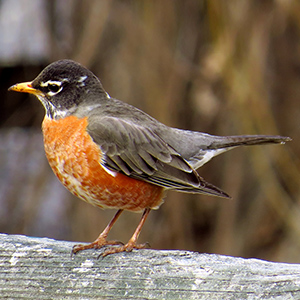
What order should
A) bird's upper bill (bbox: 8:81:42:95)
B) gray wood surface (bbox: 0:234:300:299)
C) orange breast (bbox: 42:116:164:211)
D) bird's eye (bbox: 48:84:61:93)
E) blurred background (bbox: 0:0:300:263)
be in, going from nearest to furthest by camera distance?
gray wood surface (bbox: 0:234:300:299), orange breast (bbox: 42:116:164:211), bird's upper bill (bbox: 8:81:42:95), bird's eye (bbox: 48:84:61:93), blurred background (bbox: 0:0:300:263)

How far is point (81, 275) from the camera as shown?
208cm

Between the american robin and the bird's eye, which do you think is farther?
the bird's eye

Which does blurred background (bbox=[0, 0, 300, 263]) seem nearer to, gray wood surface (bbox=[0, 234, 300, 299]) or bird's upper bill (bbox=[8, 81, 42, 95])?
bird's upper bill (bbox=[8, 81, 42, 95])

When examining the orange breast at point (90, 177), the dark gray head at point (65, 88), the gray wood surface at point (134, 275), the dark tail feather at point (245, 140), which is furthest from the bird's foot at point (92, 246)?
the dark tail feather at point (245, 140)

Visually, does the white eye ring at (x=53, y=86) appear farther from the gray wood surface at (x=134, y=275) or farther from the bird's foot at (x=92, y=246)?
the gray wood surface at (x=134, y=275)

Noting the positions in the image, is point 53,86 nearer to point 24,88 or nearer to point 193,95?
point 24,88

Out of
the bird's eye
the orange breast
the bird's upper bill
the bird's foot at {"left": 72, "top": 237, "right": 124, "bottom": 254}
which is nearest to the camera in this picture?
the bird's foot at {"left": 72, "top": 237, "right": 124, "bottom": 254}

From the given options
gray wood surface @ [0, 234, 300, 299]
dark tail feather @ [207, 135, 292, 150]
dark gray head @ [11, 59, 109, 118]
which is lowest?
gray wood surface @ [0, 234, 300, 299]

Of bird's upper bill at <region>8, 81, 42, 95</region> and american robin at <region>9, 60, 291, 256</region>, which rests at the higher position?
bird's upper bill at <region>8, 81, 42, 95</region>

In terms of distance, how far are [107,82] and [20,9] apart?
139 centimetres

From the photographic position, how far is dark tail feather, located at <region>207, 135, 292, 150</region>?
3039 millimetres

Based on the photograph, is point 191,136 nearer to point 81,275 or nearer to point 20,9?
point 81,275

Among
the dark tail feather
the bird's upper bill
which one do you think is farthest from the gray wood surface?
the dark tail feather

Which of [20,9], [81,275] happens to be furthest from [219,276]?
[20,9]
